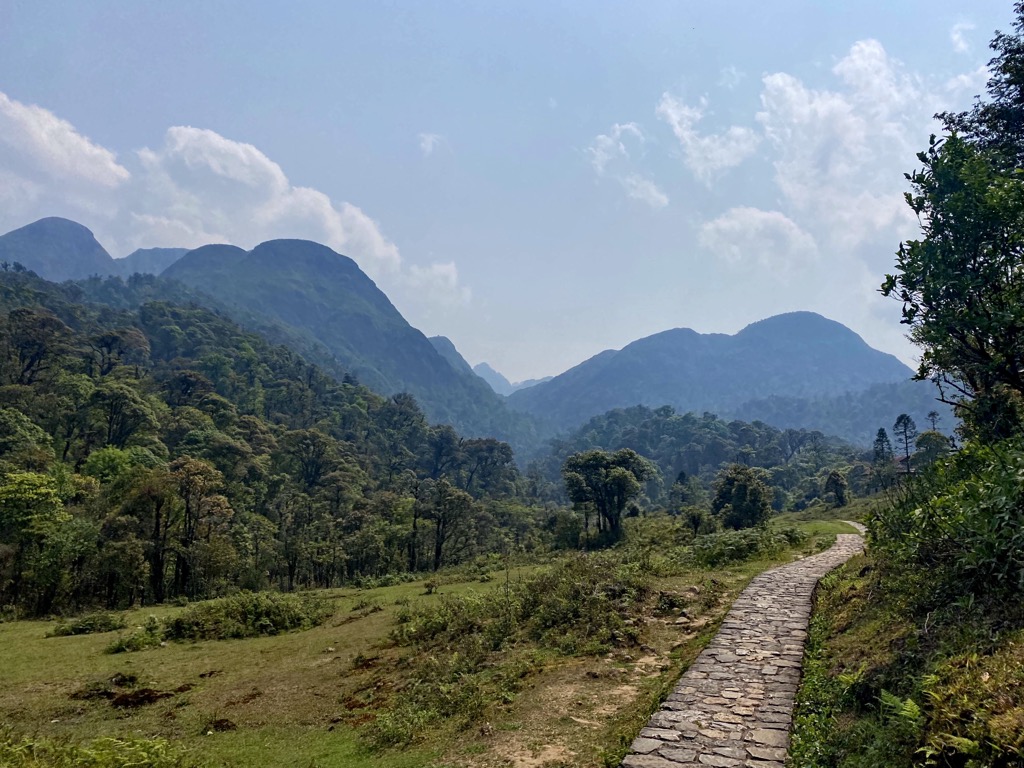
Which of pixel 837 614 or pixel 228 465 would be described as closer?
pixel 837 614

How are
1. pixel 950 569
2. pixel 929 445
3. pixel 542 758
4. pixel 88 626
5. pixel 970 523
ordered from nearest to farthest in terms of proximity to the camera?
pixel 970 523
pixel 542 758
pixel 950 569
pixel 88 626
pixel 929 445

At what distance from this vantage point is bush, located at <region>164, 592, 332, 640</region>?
760 inches

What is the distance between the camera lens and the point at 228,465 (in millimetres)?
54156

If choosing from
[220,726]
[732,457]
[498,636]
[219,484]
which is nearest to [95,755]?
[220,726]

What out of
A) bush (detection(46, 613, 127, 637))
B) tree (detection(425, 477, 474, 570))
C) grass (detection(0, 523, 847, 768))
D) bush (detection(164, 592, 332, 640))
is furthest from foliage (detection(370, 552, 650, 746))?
tree (detection(425, 477, 474, 570))

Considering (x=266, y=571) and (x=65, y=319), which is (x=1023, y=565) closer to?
(x=266, y=571)

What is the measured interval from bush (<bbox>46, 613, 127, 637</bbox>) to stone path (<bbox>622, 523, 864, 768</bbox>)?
72.0 ft

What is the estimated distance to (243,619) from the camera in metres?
20.2

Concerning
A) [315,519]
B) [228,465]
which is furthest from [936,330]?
[228,465]

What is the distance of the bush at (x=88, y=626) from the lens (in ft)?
66.1

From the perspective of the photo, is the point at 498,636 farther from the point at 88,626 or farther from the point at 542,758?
the point at 88,626

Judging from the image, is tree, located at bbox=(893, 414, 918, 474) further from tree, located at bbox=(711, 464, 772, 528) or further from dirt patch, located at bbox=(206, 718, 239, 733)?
dirt patch, located at bbox=(206, 718, 239, 733)

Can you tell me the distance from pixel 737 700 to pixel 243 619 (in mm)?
18537

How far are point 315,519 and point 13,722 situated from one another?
39.6 metres
